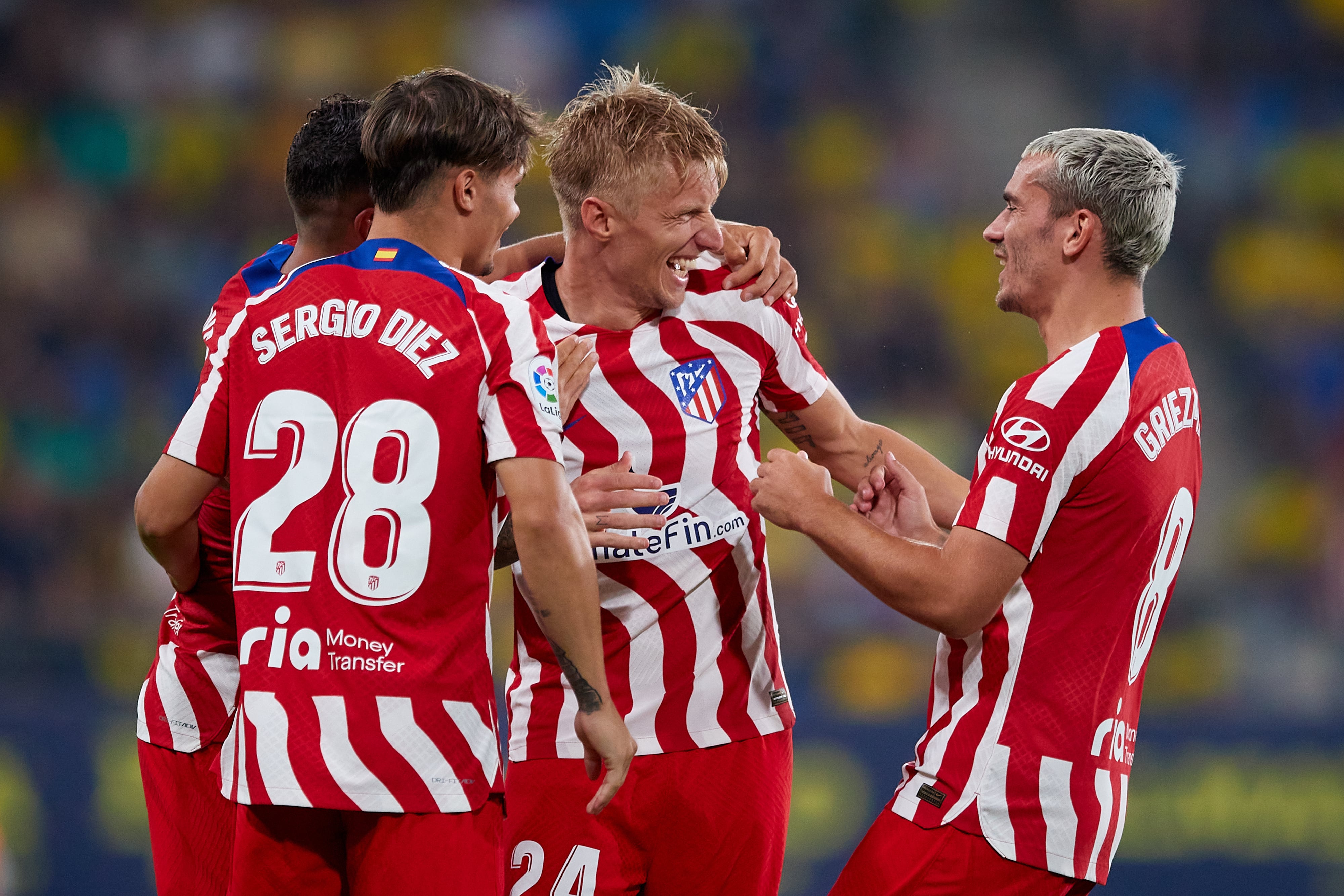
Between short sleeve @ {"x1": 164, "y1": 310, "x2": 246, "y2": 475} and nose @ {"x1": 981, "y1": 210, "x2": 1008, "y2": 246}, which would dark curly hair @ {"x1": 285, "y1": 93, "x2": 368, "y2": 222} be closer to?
short sleeve @ {"x1": 164, "y1": 310, "x2": 246, "y2": 475}

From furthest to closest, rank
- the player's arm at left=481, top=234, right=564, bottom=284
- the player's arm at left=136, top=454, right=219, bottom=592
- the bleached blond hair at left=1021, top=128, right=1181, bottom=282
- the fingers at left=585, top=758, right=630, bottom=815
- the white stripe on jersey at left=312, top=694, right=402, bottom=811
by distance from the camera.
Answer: the player's arm at left=481, top=234, right=564, bottom=284
the bleached blond hair at left=1021, top=128, right=1181, bottom=282
the player's arm at left=136, top=454, right=219, bottom=592
the fingers at left=585, top=758, right=630, bottom=815
the white stripe on jersey at left=312, top=694, right=402, bottom=811

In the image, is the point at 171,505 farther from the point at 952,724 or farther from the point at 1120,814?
the point at 1120,814

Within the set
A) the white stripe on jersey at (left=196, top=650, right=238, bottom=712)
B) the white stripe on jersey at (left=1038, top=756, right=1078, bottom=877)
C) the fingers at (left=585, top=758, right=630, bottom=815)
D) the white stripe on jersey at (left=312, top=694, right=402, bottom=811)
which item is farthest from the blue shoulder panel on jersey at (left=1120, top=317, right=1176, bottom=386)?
the white stripe on jersey at (left=196, top=650, right=238, bottom=712)

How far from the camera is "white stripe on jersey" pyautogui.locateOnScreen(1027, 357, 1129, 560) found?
277cm

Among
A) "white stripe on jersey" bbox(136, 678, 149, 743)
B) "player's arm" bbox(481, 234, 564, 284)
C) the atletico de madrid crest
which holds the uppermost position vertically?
"player's arm" bbox(481, 234, 564, 284)

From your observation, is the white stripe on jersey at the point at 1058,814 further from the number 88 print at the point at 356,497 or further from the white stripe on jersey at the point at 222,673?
the white stripe on jersey at the point at 222,673

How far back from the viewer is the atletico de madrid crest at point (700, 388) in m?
3.41

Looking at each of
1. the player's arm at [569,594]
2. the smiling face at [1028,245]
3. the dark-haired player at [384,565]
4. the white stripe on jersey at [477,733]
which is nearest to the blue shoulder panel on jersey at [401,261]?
the dark-haired player at [384,565]

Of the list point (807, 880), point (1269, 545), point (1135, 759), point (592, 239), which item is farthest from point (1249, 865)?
point (592, 239)

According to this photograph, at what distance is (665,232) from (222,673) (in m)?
1.47

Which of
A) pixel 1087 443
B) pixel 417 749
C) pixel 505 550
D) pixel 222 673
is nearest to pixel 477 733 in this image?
pixel 417 749

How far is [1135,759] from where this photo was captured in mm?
6234

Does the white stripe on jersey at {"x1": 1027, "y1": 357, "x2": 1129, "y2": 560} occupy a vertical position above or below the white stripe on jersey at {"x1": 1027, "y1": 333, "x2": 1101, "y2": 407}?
below

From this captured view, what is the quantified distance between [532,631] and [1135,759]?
3891 millimetres
